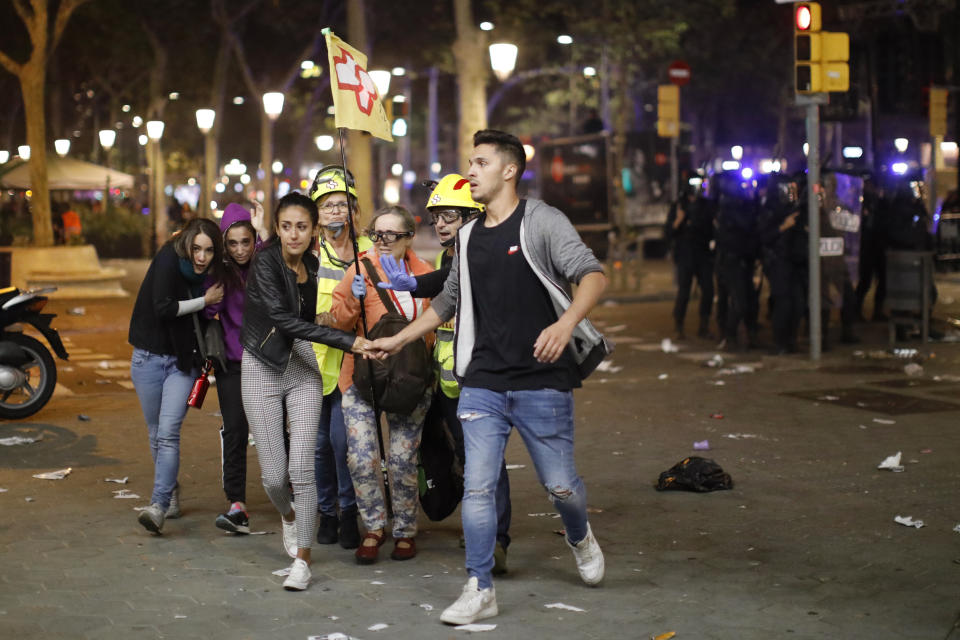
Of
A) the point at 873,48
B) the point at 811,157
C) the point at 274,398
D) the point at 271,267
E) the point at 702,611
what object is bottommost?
the point at 702,611

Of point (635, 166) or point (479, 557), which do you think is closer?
point (479, 557)

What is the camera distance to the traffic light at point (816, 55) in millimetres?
13773

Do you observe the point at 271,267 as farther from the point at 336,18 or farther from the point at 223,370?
the point at 336,18

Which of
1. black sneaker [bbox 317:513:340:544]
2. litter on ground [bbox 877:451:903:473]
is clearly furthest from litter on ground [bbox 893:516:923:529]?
black sneaker [bbox 317:513:340:544]

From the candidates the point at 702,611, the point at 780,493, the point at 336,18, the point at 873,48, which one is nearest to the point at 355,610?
the point at 702,611

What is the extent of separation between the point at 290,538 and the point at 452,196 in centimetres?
180

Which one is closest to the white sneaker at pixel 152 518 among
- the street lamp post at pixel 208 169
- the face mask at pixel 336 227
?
the face mask at pixel 336 227

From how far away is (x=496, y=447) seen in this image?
18.2 ft

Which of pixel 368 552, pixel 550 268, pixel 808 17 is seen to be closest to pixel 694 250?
pixel 808 17

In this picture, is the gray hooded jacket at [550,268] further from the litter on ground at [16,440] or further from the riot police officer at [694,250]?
the riot police officer at [694,250]

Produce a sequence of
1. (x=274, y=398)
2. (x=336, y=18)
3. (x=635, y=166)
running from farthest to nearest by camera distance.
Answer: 1. (x=336, y=18)
2. (x=635, y=166)
3. (x=274, y=398)

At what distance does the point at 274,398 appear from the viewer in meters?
6.21

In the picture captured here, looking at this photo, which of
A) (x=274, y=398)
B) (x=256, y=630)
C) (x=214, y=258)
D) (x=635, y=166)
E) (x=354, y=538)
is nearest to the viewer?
(x=256, y=630)

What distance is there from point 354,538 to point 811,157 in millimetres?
8406
